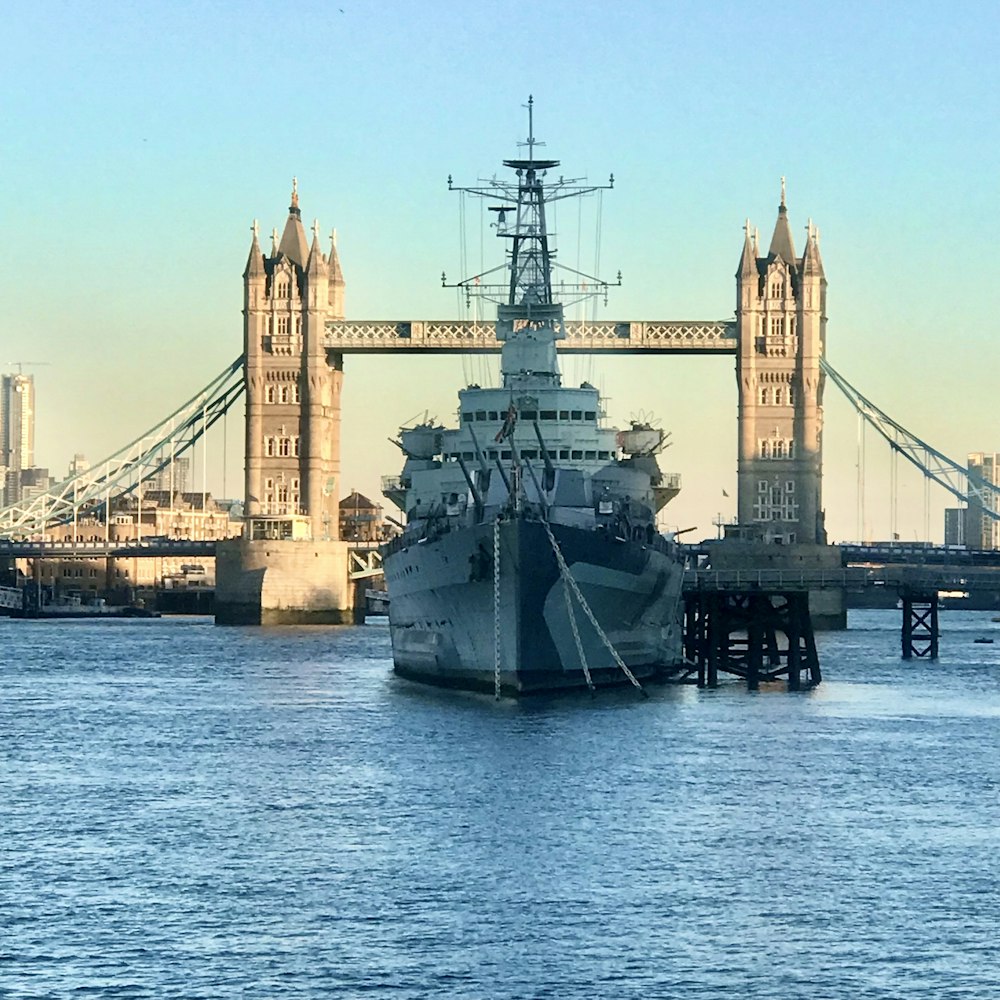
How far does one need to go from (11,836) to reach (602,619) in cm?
2966

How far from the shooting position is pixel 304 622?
481 ft

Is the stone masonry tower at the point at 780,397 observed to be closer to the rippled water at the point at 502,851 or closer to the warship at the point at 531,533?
the warship at the point at 531,533

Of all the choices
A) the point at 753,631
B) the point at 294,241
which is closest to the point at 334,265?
the point at 294,241

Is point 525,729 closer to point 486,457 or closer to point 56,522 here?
point 486,457

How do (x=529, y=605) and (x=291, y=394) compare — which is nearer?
(x=529, y=605)

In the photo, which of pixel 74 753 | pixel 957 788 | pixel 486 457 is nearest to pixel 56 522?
pixel 486 457

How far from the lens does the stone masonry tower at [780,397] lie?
6211 inches

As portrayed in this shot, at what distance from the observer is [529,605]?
212ft

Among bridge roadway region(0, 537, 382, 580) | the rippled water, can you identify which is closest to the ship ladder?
the rippled water

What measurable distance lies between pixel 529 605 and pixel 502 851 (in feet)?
82.8

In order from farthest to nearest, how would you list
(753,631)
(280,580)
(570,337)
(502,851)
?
(570,337), (280,580), (753,631), (502,851)

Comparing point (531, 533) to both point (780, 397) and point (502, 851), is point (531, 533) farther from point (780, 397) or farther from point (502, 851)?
point (780, 397)

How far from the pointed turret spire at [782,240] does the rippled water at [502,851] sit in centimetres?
9871

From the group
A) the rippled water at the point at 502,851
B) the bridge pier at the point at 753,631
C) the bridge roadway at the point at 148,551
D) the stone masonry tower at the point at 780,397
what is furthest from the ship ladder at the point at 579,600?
the stone masonry tower at the point at 780,397
